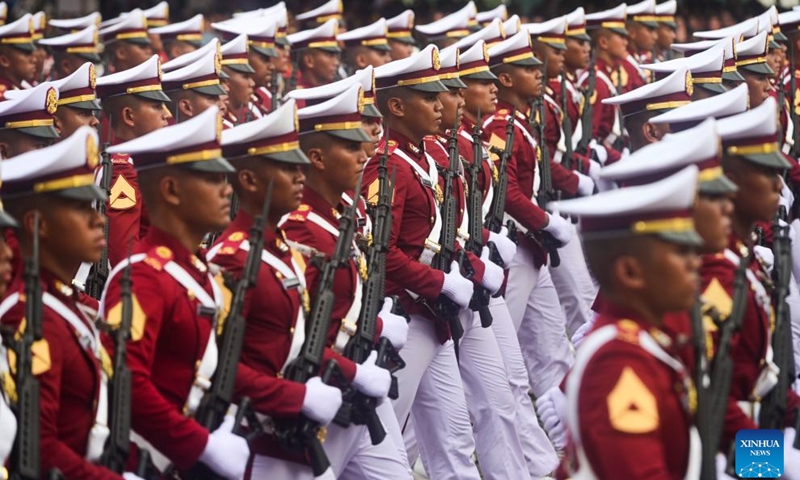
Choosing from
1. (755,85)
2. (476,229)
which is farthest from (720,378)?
(755,85)

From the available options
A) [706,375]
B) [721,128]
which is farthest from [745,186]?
[706,375]

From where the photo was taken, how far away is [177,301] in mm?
5020

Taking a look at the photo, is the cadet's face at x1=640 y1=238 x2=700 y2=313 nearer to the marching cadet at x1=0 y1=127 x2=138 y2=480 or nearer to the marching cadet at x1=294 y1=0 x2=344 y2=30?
the marching cadet at x1=0 y1=127 x2=138 y2=480

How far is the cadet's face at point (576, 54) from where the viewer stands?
12.0m

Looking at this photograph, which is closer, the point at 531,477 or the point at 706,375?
the point at 706,375

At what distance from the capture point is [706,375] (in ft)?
14.6

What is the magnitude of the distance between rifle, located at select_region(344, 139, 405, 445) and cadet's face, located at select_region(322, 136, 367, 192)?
1.08ft

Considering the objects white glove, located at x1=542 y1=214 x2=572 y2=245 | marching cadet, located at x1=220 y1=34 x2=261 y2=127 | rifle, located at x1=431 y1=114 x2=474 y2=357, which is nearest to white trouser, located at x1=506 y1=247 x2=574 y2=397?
white glove, located at x1=542 y1=214 x2=572 y2=245

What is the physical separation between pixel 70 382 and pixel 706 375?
71.4 inches

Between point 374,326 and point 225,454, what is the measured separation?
1.28 meters

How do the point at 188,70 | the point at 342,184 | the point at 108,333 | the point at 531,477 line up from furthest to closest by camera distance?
the point at 188,70, the point at 531,477, the point at 342,184, the point at 108,333

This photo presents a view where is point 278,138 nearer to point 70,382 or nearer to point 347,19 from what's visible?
point 70,382

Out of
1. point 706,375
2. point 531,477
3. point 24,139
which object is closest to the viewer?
point 706,375

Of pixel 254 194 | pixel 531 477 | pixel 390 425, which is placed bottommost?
pixel 531 477
